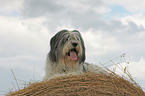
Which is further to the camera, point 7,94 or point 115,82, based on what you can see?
point 7,94

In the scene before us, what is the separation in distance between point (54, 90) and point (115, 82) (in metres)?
0.90

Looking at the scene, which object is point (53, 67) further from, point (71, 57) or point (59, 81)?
point (59, 81)

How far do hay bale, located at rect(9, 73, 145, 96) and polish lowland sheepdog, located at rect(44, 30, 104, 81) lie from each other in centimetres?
133

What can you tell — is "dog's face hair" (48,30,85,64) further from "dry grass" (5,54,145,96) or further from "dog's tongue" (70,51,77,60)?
"dry grass" (5,54,145,96)

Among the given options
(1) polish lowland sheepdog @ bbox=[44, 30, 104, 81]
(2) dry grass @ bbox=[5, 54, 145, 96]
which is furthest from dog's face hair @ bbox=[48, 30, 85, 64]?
(2) dry grass @ bbox=[5, 54, 145, 96]

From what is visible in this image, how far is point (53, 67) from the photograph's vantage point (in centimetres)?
552

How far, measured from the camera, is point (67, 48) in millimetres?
5156

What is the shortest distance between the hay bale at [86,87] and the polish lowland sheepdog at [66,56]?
4.36 feet

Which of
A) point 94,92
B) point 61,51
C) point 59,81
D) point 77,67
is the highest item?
point 61,51

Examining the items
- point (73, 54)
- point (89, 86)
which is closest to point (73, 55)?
point (73, 54)

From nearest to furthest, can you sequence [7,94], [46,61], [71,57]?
[7,94], [71,57], [46,61]

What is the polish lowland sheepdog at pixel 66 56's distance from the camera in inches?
204

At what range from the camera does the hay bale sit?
3477 mm

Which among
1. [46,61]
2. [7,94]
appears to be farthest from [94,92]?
[46,61]
